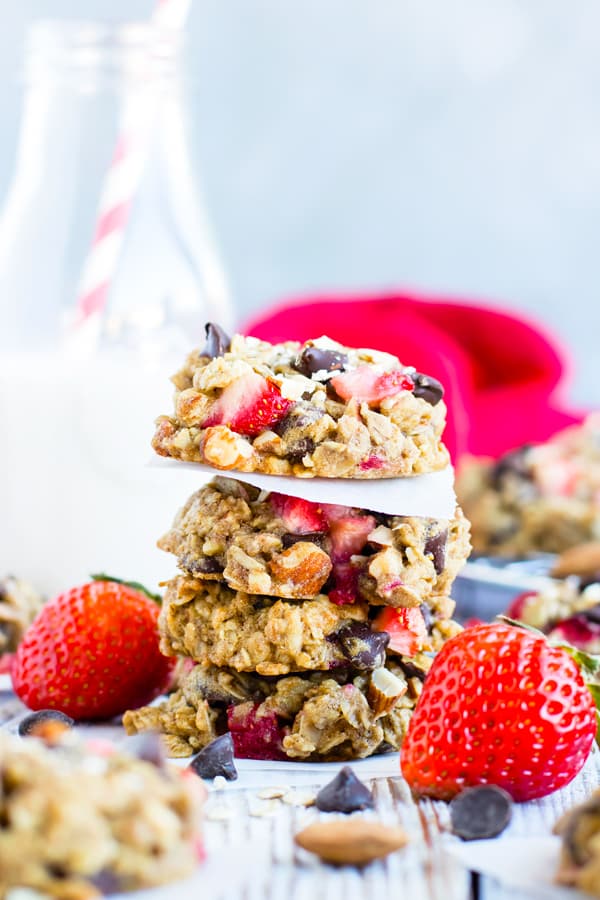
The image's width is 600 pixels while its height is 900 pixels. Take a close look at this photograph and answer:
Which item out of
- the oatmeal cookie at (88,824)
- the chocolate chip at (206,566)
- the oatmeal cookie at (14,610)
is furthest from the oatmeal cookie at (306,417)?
the oatmeal cookie at (14,610)

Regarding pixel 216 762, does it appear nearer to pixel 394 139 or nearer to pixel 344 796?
pixel 344 796

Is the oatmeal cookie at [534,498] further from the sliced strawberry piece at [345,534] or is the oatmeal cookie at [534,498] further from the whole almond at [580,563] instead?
the sliced strawberry piece at [345,534]

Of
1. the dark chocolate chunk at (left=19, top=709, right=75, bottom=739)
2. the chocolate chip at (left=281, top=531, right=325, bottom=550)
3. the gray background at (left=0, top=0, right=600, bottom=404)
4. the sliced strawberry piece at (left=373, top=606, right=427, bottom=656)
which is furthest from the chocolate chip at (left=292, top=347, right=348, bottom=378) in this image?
the gray background at (left=0, top=0, right=600, bottom=404)

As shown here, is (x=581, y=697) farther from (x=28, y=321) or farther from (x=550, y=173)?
(x=550, y=173)

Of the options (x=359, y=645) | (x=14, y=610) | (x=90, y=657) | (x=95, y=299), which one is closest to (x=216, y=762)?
(x=359, y=645)

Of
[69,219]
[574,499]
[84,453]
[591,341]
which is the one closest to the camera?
[84,453]

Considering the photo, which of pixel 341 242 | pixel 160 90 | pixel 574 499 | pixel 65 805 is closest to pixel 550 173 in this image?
pixel 341 242
